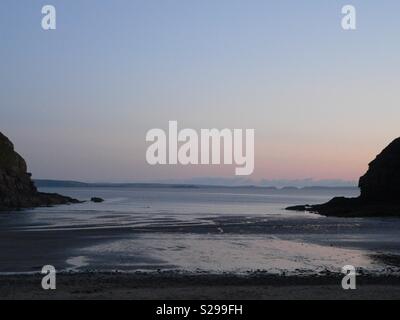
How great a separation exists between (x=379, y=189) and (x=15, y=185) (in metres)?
63.7

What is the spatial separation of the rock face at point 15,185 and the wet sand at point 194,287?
223 ft

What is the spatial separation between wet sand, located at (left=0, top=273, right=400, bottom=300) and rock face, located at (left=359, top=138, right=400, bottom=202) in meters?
65.1

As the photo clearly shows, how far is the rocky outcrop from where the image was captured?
82550 millimetres

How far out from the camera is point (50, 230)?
52.7 meters

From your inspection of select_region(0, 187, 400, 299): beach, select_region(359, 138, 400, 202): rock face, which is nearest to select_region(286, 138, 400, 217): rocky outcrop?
select_region(359, 138, 400, 202): rock face

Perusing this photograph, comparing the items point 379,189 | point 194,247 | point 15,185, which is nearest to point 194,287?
point 194,247

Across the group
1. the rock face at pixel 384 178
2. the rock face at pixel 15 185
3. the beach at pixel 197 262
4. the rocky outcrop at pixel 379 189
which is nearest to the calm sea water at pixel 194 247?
the beach at pixel 197 262

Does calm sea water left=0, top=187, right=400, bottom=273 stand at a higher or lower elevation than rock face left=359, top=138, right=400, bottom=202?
lower

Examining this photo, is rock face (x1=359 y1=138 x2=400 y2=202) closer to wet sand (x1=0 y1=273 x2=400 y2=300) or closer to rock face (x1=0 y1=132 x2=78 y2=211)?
rock face (x1=0 y1=132 x2=78 y2=211)

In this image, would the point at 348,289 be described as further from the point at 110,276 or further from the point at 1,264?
the point at 1,264

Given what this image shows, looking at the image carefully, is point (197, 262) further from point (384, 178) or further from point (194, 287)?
point (384, 178)
